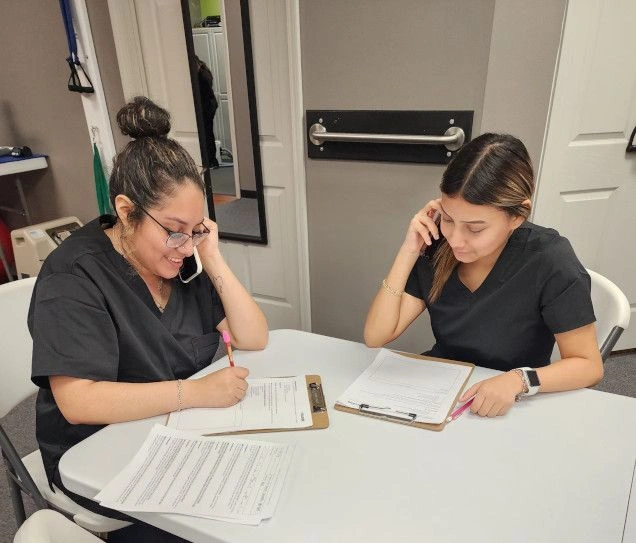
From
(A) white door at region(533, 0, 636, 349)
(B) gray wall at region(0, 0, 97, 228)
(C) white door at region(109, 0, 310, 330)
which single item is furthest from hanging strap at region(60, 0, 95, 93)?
(A) white door at region(533, 0, 636, 349)

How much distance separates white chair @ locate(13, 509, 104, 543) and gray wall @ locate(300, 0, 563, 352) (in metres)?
1.57

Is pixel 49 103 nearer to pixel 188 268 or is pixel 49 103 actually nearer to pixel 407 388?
pixel 188 268

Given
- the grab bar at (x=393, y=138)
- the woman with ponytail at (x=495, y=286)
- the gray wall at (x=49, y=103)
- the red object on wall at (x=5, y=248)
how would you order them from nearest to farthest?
1. the woman with ponytail at (x=495, y=286)
2. the grab bar at (x=393, y=138)
3. the gray wall at (x=49, y=103)
4. the red object on wall at (x=5, y=248)

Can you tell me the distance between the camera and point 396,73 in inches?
69.5

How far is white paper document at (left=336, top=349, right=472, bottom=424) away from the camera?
0.87 m

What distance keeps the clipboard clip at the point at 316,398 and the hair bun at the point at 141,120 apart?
62cm

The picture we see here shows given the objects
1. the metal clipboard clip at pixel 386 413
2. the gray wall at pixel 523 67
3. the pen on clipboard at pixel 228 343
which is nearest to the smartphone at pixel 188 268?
the pen on clipboard at pixel 228 343

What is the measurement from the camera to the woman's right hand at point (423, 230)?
112 cm

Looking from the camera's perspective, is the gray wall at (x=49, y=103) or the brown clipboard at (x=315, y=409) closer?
the brown clipboard at (x=315, y=409)

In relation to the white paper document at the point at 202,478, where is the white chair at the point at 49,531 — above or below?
above

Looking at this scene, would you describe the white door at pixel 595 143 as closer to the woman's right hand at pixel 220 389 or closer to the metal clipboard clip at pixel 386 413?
the metal clipboard clip at pixel 386 413

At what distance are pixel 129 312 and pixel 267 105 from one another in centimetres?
134

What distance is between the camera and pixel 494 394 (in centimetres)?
86

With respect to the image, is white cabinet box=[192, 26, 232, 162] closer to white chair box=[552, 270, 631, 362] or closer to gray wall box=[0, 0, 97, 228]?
gray wall box=[0, 0, 97, 228]
